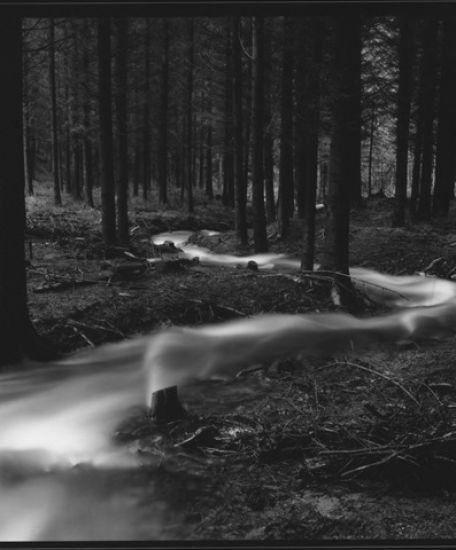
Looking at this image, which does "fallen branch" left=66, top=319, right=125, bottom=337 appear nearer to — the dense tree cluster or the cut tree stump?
the cut tree stump

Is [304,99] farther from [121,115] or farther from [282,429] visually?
[121,115]

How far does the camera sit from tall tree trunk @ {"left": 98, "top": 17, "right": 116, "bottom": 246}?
483 inches

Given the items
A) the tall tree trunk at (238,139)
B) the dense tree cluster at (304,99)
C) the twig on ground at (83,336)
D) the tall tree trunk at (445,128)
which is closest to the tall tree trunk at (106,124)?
the dense tree cluster at (304,99)

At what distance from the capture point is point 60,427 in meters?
5.10

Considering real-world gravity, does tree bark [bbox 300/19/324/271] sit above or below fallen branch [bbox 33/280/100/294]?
above

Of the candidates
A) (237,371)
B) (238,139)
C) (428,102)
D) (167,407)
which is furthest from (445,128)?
(167,407)

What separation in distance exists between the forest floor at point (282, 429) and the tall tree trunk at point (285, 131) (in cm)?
560

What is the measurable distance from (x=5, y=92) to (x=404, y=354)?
18.7 ft

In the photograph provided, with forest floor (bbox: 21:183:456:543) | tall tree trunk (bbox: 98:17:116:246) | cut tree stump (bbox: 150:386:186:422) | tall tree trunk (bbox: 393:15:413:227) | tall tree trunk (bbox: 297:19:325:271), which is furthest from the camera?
tall tree trunk (bbox: 393:15:413:227)

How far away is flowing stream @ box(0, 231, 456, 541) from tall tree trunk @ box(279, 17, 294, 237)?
572cm

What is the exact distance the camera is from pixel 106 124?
12891 mm

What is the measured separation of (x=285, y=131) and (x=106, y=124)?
4814mm

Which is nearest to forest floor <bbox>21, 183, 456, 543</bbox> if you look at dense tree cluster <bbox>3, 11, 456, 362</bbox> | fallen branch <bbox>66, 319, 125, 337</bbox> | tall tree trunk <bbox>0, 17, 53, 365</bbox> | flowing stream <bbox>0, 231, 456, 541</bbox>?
fallen branch <bbox>66, 319, 125, 337</bbox>

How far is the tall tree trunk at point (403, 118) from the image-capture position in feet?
49.3
